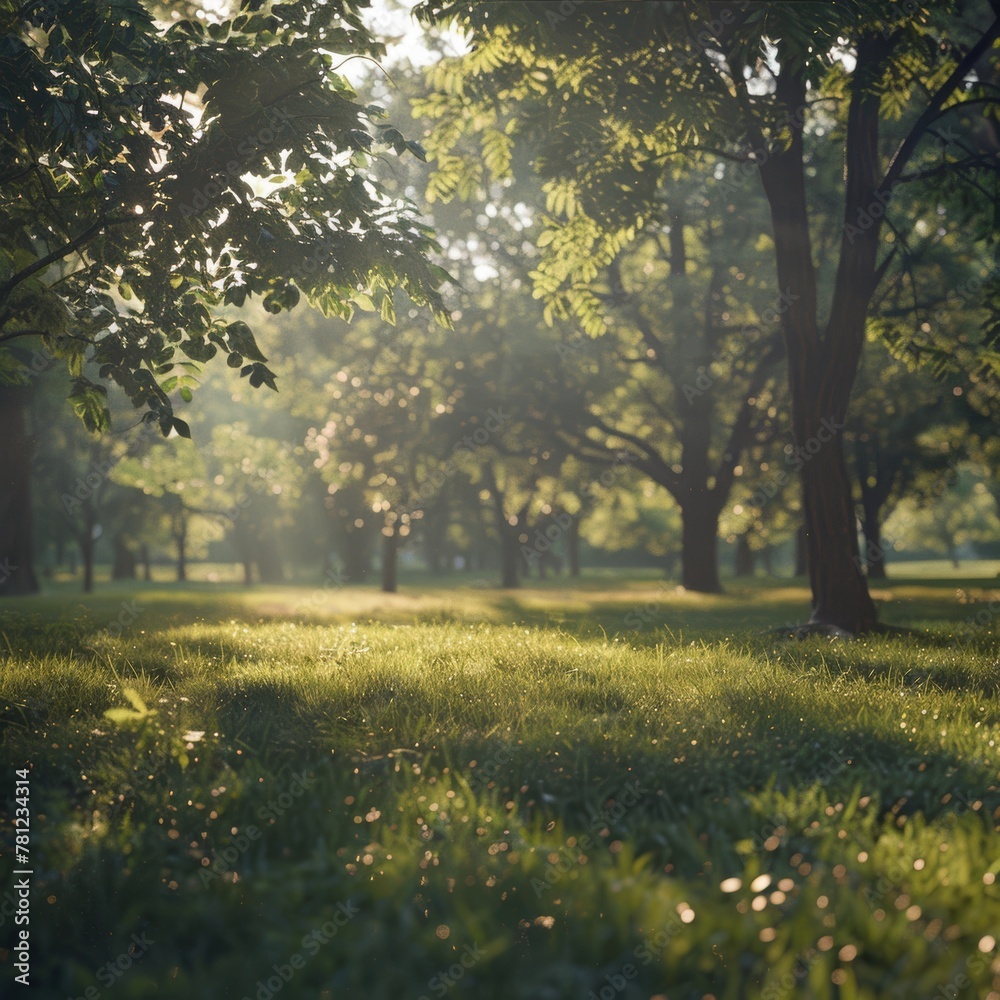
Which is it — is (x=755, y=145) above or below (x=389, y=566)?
above

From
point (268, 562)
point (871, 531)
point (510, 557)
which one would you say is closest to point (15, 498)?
point (510, 557)

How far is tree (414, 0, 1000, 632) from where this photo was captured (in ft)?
33.8

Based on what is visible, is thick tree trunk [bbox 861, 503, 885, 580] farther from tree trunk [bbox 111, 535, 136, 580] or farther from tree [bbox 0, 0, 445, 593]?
tree trunk [bbox 111, 535, 136, 580]

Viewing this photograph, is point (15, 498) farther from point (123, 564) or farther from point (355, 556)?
point (123, 564)

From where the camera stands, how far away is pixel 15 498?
21.0m

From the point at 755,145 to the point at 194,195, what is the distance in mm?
8209

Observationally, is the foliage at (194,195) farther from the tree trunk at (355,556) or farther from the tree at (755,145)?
the tree trunk at (355,556)

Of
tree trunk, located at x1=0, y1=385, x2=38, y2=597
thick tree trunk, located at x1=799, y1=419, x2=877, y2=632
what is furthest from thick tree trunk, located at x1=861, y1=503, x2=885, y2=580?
tree trunk, located at x1=0, y1=385, x2=38, y2=597

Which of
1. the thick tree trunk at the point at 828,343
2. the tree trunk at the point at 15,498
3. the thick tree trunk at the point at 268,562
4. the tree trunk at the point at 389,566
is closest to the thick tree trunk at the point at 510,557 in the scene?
the tree trunk at the point at 389,566

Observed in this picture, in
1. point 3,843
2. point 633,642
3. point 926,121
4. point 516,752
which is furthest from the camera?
point 926,121

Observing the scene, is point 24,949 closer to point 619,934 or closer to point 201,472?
point 619,934

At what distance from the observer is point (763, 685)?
681cm

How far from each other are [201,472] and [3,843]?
98.1 feet

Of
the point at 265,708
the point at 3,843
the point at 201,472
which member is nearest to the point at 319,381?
the point at 201,472
